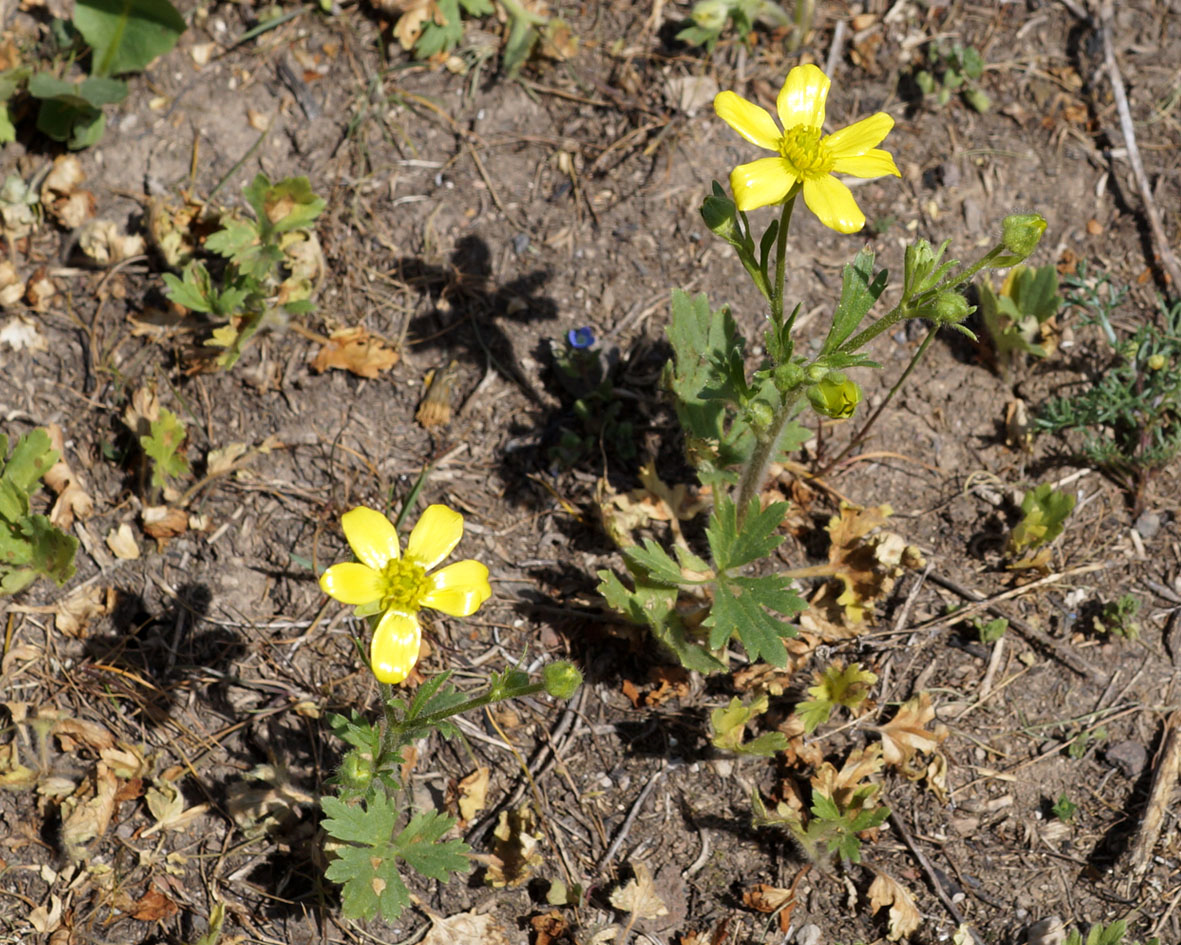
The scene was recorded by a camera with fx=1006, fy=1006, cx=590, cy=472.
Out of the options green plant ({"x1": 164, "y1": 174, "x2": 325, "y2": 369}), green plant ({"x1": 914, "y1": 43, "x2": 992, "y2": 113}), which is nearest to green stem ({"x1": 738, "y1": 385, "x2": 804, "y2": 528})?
green plant ({"x1": 164, "y1": 174, "x2": 325, "y2": 369})

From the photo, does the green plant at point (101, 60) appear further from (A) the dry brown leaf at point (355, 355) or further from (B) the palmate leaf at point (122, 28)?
(A) the dry brown leaf at point (355, 355)

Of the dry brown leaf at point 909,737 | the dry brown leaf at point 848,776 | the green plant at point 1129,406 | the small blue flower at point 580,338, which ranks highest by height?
the green plant at point 1129,406

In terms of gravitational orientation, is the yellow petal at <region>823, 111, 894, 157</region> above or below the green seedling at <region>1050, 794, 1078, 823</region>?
above

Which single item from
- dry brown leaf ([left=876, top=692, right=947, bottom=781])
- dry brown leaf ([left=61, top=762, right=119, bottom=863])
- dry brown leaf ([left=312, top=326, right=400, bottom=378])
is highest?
dry brown leaf ([left=312, top=326, right=400, bottom=378])

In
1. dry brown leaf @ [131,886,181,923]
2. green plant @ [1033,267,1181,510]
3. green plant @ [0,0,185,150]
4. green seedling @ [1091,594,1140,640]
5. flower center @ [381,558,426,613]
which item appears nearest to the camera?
flower center @ [381,558,426,613]

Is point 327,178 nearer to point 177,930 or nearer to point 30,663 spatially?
point 30,663

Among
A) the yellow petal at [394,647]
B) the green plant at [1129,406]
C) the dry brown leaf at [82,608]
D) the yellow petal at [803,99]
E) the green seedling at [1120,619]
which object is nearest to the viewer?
the yellow petal at [394,647]

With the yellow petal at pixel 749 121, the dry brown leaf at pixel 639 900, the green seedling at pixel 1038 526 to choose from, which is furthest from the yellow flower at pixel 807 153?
the dry brown leaf at pixel 639 900

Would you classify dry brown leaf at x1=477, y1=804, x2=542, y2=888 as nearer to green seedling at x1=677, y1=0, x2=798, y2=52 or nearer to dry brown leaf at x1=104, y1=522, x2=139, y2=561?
dry brown leaf at x1=104, y1=522, x2=139, y2=561
